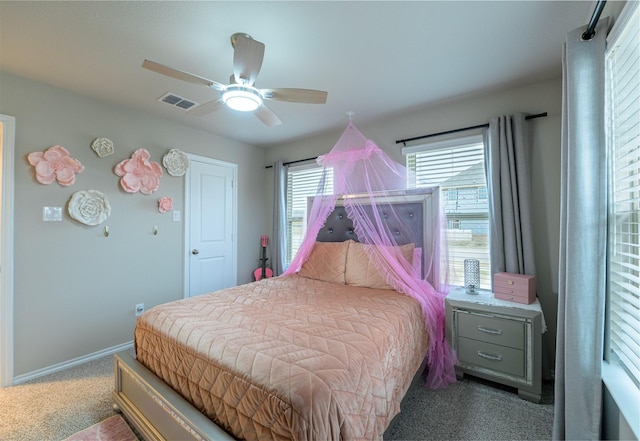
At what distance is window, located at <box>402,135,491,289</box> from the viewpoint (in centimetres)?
266

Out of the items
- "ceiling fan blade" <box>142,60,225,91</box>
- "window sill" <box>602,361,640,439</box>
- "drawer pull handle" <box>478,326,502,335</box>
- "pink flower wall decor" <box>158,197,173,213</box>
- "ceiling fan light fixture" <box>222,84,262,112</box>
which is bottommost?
"drawer pull handle" <box>478,326,502,335</box>

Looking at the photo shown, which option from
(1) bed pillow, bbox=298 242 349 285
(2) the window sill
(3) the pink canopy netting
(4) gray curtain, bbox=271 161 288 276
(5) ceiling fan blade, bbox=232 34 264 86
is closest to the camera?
(2) the window sill

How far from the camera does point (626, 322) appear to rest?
1260 millimetres

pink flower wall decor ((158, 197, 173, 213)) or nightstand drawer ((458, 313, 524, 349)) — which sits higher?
pink flower wall decor ((158, 197, 173, 213))

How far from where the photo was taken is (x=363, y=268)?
8.95 feet

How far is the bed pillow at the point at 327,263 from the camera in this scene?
290cm

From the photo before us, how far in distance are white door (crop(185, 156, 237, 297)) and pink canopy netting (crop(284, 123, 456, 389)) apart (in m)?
1.24

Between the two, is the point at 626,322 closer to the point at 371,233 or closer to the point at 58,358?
the point at 371,233

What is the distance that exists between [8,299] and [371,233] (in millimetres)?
3212

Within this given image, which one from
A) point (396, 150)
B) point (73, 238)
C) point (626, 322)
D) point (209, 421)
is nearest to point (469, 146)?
point (396, 150)

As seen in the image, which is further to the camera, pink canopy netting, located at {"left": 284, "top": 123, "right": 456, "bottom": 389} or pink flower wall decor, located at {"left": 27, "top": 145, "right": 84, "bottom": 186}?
pink flower wall decor, located at {"left": 27, "top": 145, "right": 84, "bottom": 186}

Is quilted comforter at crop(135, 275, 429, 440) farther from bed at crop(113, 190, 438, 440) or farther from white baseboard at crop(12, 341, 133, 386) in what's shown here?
white baseboard at crop(12, 341, 133, 386)

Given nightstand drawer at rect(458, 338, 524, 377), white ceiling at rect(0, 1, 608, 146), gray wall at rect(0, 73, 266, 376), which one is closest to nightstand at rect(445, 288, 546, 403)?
nightstand drawer at rect(458, 338, 524, 377)

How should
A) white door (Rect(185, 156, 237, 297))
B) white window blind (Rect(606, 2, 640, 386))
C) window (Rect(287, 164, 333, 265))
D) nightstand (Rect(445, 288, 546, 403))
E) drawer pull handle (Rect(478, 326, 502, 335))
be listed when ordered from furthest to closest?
window (Rect(287, 164, 333, 265)) < white door (Rect(185, 156, 237, 297)) < drawer pull handle (Rect(478, 326, 502, 335)) < nightstand (Rect(445, 288, 546, 403)) < white window blind (Rect(606, 2, 640, 386))
